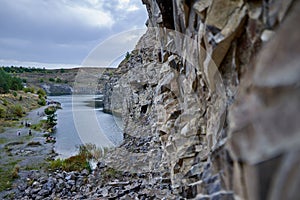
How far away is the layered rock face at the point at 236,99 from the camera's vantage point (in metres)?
1.68

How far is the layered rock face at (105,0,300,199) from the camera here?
168 cm

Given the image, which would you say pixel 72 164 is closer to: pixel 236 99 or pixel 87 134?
pixel 87 134

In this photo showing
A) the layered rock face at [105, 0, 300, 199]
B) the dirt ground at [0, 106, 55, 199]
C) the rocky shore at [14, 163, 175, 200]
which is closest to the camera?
the layered rock face at [105, 0, 300, 199]

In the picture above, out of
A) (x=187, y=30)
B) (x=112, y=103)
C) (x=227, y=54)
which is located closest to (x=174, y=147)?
(x=187, y=30)

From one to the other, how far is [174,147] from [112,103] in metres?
24.9

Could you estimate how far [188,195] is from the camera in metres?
5.04

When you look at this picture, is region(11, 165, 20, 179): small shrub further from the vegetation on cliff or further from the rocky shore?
the vegetation on cliff

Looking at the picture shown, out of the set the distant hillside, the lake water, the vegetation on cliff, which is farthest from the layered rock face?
the distant hillside

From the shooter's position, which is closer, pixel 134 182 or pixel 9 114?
pixel 134 182

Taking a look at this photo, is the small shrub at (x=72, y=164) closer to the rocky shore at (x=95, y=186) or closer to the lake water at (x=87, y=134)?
the rocky shore at (x=95, y=186)

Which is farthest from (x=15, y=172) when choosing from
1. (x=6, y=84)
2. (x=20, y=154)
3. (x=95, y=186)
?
(x=6, y=84)

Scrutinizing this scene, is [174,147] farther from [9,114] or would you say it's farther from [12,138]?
[9,114]

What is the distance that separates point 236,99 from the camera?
2.77 meters

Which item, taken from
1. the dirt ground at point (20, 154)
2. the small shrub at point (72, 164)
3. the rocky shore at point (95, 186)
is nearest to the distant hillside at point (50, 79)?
the dirt ground at point (20, 154)
